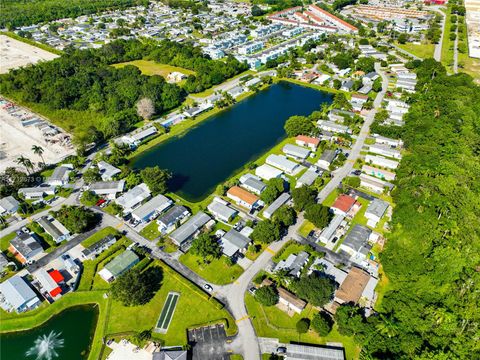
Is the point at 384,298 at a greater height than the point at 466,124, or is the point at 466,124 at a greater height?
the point at 466,124

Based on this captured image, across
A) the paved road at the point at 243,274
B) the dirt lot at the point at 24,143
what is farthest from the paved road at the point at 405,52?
the dirt lot at the point at 24,143

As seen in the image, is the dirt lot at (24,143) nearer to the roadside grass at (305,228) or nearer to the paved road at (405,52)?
Answer: the roadside grass at (305,228)

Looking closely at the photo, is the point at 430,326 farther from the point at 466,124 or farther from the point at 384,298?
the point at 466,124

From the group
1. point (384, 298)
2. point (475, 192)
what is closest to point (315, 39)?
point (475, 192)

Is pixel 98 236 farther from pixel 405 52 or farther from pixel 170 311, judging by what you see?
pixel 405 52

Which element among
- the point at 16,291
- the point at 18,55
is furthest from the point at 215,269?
the point at 18,55

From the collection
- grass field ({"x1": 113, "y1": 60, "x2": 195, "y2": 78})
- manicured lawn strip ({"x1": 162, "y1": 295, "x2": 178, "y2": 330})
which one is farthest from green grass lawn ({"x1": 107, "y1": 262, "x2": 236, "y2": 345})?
grass field ({"x1": 113, "y1": 60, "x2": 195, "y2": 78})

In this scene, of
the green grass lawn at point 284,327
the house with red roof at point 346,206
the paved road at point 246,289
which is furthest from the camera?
the house with red roof at point 346,206

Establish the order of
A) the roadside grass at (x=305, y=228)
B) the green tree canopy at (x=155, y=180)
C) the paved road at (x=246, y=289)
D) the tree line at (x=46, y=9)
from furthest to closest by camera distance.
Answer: the tree line at (x=46, y=9) → the green tree canopy at (x=155, y=180) → the roadside grass at (x=305, y=228) → the paved road at (x=246, y=289)
